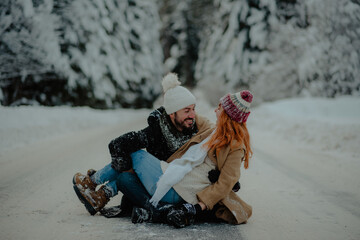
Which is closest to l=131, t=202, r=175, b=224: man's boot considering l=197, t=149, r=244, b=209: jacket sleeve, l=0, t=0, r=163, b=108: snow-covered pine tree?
l=197, t=149, r=244, b=209: jacket sleeve

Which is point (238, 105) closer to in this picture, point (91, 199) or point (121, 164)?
point (121, 164)

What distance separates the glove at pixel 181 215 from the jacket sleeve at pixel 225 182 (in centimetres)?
12

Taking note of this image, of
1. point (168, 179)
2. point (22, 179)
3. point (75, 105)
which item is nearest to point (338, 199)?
point (168, 179)

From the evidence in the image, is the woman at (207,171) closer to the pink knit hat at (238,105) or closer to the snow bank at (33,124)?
the pink knit hat at (238,105)

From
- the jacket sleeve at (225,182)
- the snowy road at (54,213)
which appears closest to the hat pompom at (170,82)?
the jacket sleeve at (225,182)

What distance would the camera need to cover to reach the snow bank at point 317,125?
22.4 ft

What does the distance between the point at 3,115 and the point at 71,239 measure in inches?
291

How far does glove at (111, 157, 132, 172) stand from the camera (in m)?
3.05

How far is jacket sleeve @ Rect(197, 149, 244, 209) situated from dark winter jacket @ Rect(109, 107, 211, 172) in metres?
0.57

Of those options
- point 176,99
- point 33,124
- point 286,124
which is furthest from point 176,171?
point 33,124

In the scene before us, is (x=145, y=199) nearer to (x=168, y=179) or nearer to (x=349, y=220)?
(x=168, y=179)

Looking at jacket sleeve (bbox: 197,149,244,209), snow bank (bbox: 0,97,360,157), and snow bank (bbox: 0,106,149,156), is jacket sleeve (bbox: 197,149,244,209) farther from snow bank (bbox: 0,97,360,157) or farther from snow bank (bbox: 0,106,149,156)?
snow bank (bbox: 0,106,149,156)

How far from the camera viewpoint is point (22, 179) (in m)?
4.47

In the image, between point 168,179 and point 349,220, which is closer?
point 168,179
